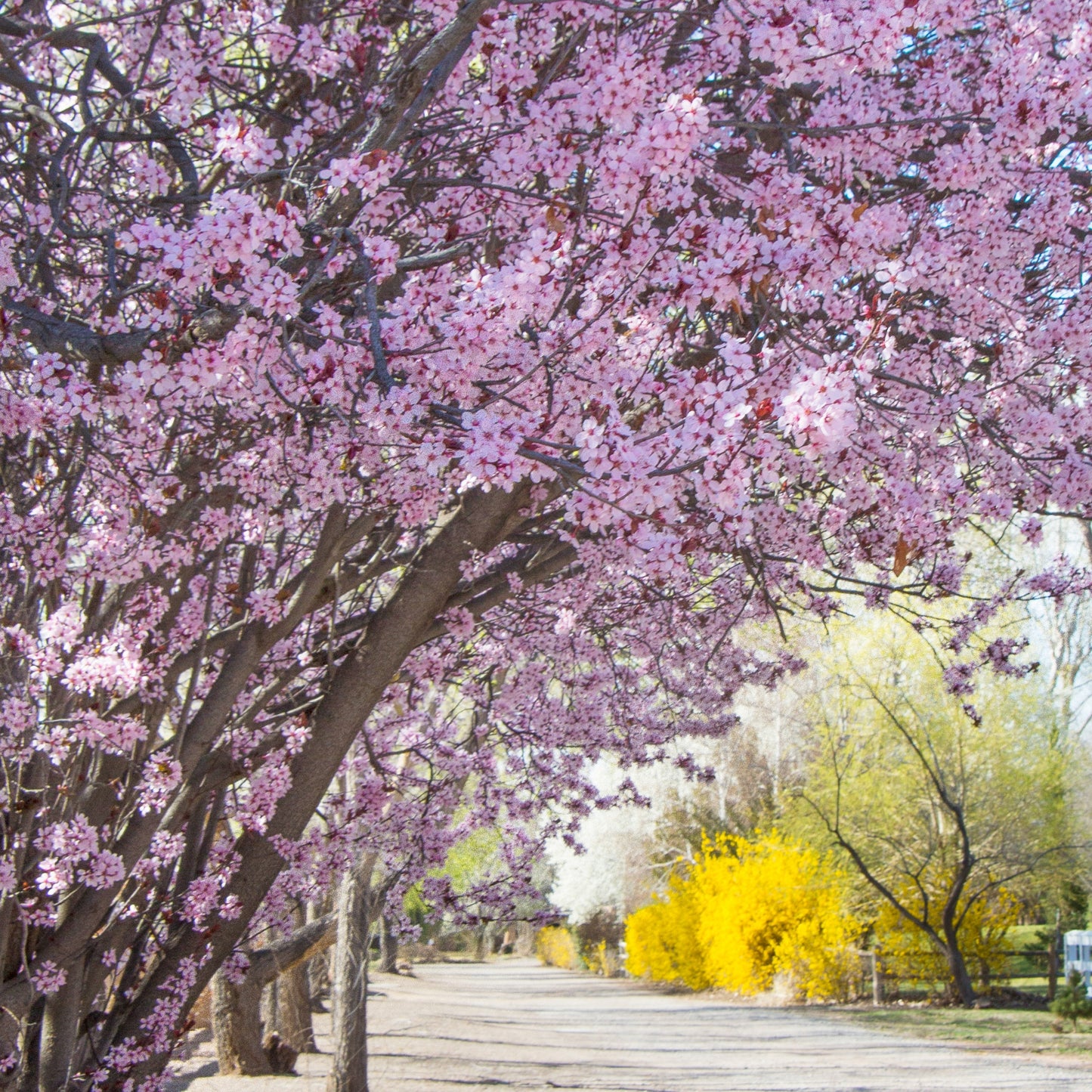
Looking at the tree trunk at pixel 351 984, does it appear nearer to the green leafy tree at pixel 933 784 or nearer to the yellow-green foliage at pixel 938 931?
the green leafy tree at pixel 933 784

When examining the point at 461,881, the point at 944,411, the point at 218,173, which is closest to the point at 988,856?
the point at 461,881

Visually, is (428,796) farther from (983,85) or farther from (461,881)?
(461,881)

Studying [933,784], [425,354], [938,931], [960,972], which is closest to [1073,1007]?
[960,972]

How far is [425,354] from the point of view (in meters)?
2.82

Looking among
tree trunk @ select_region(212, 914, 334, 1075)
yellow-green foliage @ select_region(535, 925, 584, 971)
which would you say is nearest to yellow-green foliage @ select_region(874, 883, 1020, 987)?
tree trunk @ select_region(212, 914, 334, 1075)

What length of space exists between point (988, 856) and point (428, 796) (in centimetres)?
1486

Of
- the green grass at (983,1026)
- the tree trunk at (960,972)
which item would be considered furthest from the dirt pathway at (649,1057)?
the tree trunk at (960,972)

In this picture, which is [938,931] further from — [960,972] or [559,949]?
[559,949]

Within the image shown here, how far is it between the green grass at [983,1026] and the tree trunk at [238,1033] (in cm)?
876

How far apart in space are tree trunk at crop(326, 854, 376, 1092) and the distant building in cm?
1515

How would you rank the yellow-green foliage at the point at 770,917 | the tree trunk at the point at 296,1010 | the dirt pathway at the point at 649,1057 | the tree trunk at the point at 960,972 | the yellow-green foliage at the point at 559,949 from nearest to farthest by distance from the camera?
the dirt pathway at the point at 649,1057 < the tree trunk at the point at 296,1010 < the tree trunk at the point at 960,972 < the yellow-green foliage at the point at 770,917 < the yellow-green foliage at the point at 559,949

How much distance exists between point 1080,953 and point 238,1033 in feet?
54.6

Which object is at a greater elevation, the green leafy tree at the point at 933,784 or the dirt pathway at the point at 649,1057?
the green leafy tree at the point at 933,784

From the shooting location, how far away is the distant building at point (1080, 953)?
1958cm
